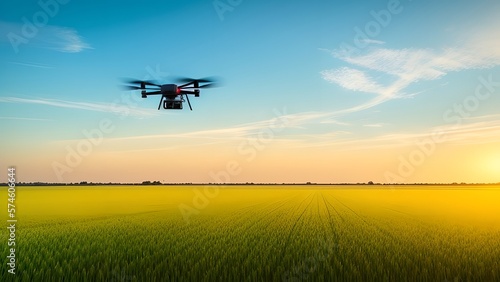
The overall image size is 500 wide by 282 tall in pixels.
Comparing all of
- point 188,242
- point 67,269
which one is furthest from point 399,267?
point 67,269

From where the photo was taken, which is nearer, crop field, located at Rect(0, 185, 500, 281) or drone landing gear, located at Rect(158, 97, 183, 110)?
crop field, located at Rect(0, 185, 500, 281)

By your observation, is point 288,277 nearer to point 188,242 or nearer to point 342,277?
point 342,277

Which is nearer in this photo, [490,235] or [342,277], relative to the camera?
[342,277]

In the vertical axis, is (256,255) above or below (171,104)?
below

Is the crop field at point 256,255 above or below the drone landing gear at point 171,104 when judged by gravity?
below

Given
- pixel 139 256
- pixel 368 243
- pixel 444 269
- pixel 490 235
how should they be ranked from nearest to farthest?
pixel 444 269, pixel 139 256, pixel 368 243, pixel 490 235

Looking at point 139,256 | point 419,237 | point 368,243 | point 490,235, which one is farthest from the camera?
point 490,235

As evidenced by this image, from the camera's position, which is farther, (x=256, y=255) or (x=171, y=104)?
(x=171, y=104)

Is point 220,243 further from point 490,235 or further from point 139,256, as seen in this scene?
point 490,235

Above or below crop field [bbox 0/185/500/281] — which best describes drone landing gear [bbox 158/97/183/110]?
above

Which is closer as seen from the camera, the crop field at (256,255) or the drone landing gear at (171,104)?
the crop field at (256,255)
